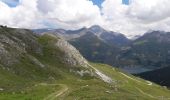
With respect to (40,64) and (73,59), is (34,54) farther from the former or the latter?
(73,59)

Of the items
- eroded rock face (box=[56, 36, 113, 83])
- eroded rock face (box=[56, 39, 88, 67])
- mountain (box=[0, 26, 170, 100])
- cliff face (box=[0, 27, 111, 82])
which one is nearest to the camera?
mountain (box=[0, 26, 170, 100])

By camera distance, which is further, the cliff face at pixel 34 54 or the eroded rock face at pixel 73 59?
the eroded rock face at pixel 73 59

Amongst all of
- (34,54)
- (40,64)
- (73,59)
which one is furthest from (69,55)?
(40,64)

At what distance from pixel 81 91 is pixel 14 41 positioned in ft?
238

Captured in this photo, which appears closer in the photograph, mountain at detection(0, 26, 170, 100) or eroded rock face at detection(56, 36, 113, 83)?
mountain at detection(0, 26, 170, 100)

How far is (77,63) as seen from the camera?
5842 inches

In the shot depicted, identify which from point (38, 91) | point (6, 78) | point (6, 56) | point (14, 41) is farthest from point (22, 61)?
point (38, 91)

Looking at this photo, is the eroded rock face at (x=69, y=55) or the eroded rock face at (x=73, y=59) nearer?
the eroded rock face at (x=73, y=59)

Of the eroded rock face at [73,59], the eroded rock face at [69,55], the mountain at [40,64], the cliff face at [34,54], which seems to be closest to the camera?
the mountain at [40,64]

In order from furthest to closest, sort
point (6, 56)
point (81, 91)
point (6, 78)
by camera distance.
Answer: point (6, 56) → point (6, 78) → point (81, 91)

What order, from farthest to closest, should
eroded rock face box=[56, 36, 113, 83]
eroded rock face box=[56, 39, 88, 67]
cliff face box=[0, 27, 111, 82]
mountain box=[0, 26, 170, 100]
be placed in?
eroded rock face box=[56, 39, 88, 67]
eroded rock face box=[56, 36, 113, 83]
cliff face box=[0, 27, 111, 82]
mountain box=[0, 26, 170, 100]

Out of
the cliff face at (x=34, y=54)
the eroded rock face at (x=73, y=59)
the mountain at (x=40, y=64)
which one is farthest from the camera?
the eroded rock face at (x=73, y=59)

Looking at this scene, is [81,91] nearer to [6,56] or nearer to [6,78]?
[6,78]

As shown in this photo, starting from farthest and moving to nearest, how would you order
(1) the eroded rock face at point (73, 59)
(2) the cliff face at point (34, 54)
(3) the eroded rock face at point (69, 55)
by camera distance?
(3) the eroded rock face at point (69, 55)
(1) the eroded rock face at point (73, 59)
(2) the cliff face at point (34, 54)
